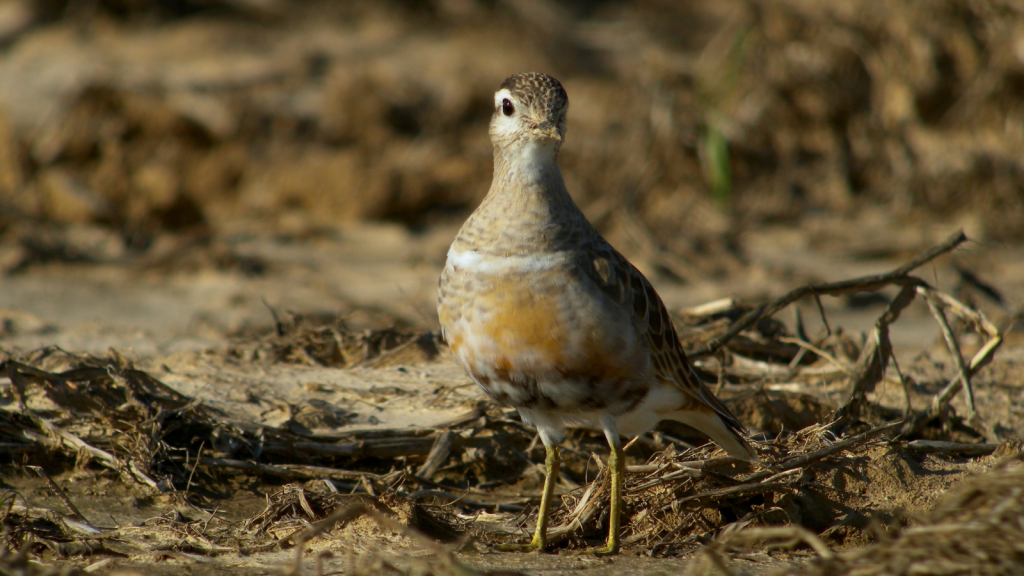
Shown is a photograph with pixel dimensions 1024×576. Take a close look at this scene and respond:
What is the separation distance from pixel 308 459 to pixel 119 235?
18.0 feet

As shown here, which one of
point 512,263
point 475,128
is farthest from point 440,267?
point 512,263

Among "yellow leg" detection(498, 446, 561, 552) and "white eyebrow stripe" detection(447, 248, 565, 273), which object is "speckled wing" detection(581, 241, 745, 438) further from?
"yellow leg" detection(498, 446, 561, 552)

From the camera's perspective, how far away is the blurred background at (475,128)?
9.34 meters

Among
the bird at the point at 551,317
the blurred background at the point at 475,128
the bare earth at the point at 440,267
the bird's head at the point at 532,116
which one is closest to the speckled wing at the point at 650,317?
the bird at the point at 551,317

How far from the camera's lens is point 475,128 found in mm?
10352

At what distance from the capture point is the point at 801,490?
12.9 feet

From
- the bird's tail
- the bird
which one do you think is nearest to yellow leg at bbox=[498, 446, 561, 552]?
the bird

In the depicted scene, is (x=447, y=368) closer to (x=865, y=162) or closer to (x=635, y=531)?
(x=635, y=531)

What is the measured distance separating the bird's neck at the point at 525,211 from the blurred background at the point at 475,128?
4931 millimetres

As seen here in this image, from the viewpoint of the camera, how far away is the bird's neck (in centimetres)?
366

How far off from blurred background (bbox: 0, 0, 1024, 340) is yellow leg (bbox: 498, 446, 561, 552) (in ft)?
16.0

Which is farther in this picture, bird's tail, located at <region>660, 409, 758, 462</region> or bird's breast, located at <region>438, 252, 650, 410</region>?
bird's tail, located at <region>660, 409, 758, 462</region>

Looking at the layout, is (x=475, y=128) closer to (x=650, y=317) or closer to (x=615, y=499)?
(x=650, y=317)

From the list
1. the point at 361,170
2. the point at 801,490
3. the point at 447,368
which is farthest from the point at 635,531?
the point at 361,170
